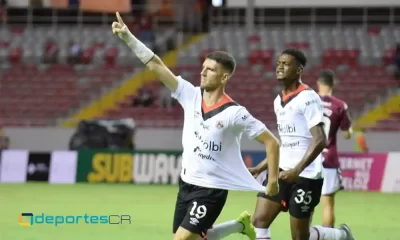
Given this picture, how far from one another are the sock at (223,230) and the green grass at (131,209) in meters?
2.35

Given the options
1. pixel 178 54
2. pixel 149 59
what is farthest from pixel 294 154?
pixel 178 54

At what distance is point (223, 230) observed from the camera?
8.53 metres

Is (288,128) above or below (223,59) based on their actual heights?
below

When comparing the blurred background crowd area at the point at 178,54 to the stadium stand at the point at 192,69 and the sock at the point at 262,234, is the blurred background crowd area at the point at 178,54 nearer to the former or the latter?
the stadium stand at the point at 192,69

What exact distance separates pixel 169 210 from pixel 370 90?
13564mm

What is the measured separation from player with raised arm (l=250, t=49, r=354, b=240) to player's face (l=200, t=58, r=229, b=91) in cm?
116

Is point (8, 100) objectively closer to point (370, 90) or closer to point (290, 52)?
point (370, 90)

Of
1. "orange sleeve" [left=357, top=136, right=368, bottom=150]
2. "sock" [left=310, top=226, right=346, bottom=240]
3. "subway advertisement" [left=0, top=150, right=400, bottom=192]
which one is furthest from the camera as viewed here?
"orange sleeve" [left=357, top=136, right=368, bottom=150]

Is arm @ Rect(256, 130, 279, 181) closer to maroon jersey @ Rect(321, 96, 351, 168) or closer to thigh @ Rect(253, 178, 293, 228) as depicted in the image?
thigh @ Rect(253, 178, 293, 228)

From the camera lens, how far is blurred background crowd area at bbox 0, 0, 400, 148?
27.8 metres

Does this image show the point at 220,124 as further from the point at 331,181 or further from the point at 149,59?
the point at 331,181

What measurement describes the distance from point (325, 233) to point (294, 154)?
121 cm

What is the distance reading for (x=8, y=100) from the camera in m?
29.3

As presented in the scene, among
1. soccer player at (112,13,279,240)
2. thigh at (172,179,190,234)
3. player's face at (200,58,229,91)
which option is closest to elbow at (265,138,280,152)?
soccer player at (112,13,279,240)
